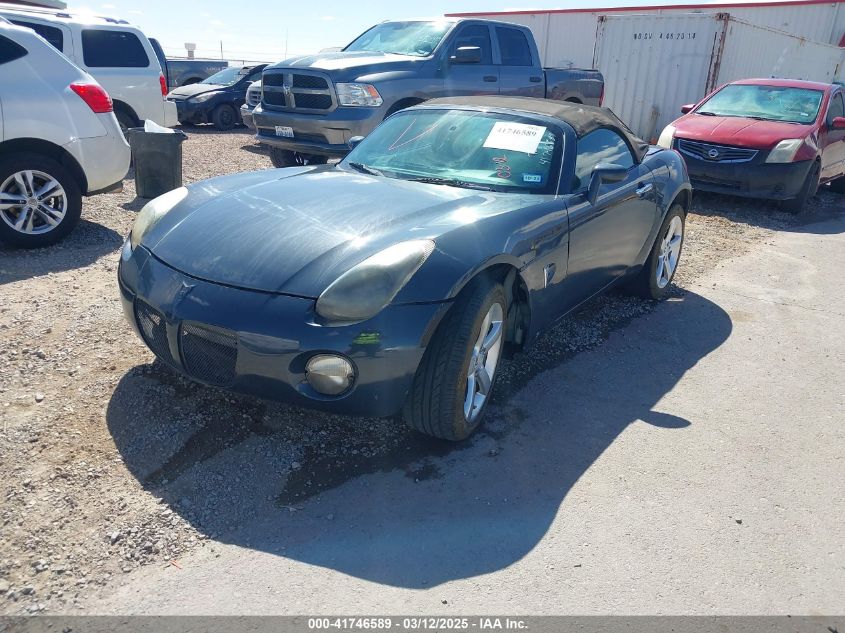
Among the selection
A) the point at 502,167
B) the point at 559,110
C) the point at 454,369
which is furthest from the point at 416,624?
the point at 559,110

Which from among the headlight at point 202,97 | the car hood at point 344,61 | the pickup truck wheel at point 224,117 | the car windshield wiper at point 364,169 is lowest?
the pickup truck wheel at point 224,117

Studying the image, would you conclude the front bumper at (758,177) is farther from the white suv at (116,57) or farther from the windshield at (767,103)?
the white suv at (116,57)

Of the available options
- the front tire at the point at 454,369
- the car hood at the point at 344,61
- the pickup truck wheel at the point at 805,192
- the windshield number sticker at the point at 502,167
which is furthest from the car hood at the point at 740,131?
the front tire at the point at 454,369

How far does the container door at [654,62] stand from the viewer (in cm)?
1441

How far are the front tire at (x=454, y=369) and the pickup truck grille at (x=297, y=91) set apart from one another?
213 inches

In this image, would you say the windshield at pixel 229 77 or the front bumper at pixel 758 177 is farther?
the windshield at pixel 229 77

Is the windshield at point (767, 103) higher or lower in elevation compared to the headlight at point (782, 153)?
higher

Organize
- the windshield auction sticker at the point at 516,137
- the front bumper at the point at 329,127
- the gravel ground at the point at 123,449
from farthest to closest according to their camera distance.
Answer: the front bumper at the point at 329,127
the windshield auction sticker at the point at 516,137
the gravel ground at the point at 123,449

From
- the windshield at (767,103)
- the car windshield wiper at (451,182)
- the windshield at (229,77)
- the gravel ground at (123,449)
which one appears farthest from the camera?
the windshield at (229,77)

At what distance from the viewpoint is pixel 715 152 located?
30.0ft

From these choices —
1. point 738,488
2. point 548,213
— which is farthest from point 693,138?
point 738,488

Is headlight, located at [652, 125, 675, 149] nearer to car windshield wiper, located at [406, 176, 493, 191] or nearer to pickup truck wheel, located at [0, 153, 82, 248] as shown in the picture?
car windshield wiper, located at [406, 176, 493, 191]

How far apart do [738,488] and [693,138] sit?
7287mm

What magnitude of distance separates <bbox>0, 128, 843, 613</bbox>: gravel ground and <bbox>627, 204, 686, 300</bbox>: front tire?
2.83 ft
